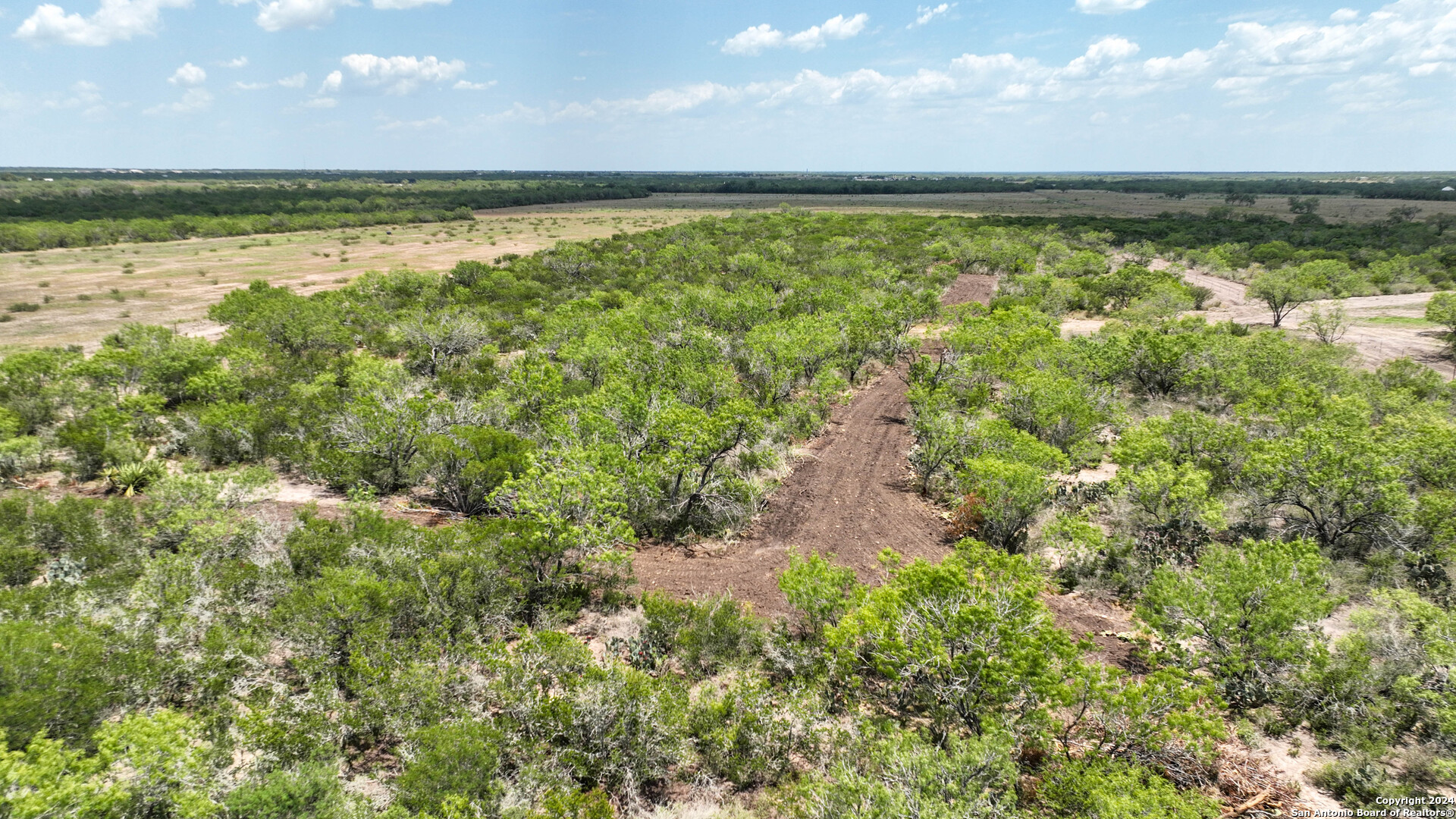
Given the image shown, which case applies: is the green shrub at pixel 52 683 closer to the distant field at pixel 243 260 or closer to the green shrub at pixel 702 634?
the green shrub at pixel 702 634

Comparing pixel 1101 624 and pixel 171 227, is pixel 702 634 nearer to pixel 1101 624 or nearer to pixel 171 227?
pixel 1101 624

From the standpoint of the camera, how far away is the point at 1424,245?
67.4 meters

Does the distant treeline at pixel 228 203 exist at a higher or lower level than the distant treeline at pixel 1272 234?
higher

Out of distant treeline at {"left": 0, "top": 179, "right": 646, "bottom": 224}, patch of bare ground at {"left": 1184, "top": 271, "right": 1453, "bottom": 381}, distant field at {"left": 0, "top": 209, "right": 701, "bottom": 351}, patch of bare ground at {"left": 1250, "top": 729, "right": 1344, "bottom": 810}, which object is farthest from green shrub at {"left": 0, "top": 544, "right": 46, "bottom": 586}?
distant treeline at {"left": 0, "top": 179, "right": 646, "bottom": 224}

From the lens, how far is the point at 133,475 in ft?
60.9

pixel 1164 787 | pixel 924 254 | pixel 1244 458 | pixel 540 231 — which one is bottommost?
pixel 1164 787

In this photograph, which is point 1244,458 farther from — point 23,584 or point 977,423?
point 23,584

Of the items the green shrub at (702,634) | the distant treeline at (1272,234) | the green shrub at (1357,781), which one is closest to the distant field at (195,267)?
the green shrub at (702,634)

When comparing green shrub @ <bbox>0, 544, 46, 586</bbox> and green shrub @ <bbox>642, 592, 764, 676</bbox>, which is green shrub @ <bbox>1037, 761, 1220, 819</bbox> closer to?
green shrub @ <bbox>642, 592, 764, 676</bbox>

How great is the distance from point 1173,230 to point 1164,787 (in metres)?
101

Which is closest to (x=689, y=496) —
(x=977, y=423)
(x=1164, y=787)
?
(x=977, y=423)
